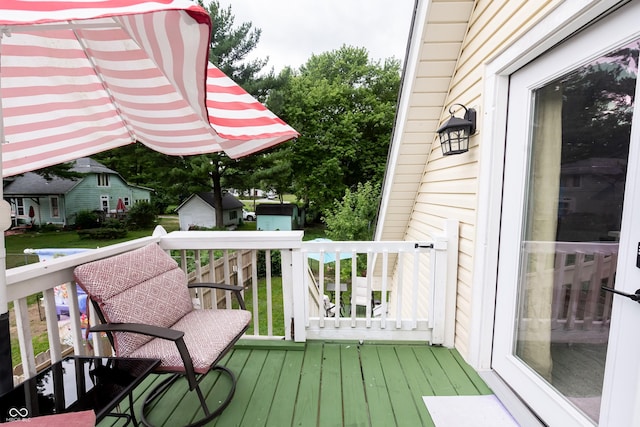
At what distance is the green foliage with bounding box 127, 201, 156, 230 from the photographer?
749 inches

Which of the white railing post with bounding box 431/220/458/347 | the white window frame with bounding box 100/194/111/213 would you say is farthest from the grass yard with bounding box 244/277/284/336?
the white window frame with bounding box 100/194/111/213

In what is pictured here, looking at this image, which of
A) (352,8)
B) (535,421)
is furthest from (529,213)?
(352,8)

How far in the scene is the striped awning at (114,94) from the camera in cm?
115

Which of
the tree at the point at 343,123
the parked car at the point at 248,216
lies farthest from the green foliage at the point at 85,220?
the tree at the point at 343,123

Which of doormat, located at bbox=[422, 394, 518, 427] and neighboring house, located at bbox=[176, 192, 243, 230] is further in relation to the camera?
neighboring house, located at bbox=[176, 192, 243, 230]

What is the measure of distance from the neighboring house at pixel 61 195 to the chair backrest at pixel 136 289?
19.6 metres

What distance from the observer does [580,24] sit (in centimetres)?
138

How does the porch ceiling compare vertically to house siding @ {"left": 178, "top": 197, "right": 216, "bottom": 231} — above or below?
above

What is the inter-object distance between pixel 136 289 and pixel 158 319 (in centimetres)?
23

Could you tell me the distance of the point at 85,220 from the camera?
17.5 metres

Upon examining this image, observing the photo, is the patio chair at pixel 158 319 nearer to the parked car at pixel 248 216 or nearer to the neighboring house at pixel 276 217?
the neighboring house at pixel 276 217

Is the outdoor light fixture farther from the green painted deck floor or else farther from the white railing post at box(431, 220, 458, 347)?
the green painted deck floor

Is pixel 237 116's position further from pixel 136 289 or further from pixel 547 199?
pixel 547 199

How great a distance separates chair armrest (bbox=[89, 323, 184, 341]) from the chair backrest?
56 millimetres
